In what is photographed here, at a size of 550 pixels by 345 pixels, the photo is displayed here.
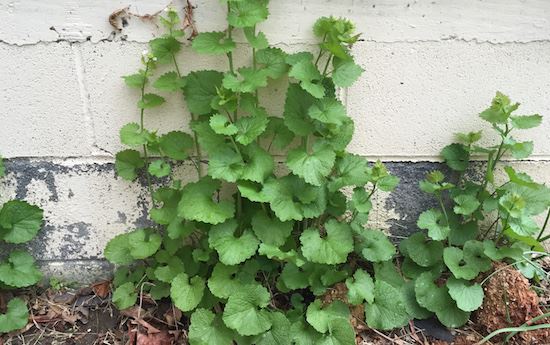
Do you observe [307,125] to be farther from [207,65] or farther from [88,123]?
[88,123]

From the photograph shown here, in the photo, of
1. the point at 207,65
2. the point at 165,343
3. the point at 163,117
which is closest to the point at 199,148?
the point at 163,117

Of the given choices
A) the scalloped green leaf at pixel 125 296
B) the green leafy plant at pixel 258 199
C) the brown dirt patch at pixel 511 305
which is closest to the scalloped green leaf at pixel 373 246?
the green leafy plant at pixel 258 199

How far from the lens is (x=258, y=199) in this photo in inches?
64.4

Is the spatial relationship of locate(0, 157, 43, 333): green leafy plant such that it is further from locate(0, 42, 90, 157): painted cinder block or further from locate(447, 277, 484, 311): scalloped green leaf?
locate(447, 277, 484, 311): scalloped green leaf

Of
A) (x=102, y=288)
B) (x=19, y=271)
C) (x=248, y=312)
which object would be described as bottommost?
(x=102, y=288)

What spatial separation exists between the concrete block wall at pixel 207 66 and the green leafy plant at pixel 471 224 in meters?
0.10

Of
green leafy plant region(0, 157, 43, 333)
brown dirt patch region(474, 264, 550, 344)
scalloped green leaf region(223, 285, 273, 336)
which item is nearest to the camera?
scalloped green leaf region(223, 285, 273, 336)

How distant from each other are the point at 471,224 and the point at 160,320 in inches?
50.7

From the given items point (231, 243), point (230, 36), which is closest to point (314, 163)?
point (231, 243)

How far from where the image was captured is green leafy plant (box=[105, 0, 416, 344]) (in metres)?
1.63

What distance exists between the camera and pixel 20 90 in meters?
1.78

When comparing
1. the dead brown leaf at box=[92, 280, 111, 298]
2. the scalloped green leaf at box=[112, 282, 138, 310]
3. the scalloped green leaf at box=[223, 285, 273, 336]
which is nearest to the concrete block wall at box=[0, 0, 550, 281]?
the dead brown leaf at box=[92, 280, 111, 298]

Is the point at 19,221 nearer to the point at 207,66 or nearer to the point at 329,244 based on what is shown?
the point at 207,66

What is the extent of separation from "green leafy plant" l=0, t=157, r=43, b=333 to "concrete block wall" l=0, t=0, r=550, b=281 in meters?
0.08
